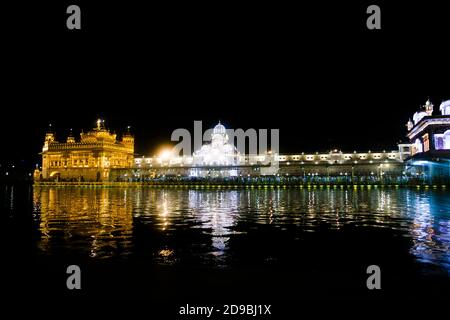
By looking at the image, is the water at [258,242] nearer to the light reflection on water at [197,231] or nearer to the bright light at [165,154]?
the light reflection on water at [197,231]

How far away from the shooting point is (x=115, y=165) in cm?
10325

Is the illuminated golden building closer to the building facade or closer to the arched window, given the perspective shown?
the building facade

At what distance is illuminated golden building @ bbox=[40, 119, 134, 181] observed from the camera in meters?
100

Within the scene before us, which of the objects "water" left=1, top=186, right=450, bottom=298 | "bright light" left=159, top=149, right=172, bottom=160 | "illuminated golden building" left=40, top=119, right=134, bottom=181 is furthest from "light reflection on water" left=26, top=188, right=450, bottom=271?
"bright light" left=159, top=149, right=172, bottom=160

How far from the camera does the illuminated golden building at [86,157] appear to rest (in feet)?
329

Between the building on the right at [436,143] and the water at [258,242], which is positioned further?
the building on the right at [436,143]

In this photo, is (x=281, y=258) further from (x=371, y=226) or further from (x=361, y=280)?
(x=371, y=226)

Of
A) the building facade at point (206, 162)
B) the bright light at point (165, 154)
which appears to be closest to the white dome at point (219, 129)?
the building facade at point (206, 162)

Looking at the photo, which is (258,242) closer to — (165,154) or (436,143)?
(436,143)

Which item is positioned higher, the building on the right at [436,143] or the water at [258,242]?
the building on the right at [436,143]

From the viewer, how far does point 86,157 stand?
102000 mm
